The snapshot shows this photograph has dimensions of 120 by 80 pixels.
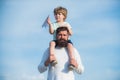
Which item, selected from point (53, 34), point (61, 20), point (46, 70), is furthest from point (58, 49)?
point (61, 20)

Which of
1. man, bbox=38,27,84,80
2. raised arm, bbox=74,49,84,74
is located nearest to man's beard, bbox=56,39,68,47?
man, bbox=38,27,84,80

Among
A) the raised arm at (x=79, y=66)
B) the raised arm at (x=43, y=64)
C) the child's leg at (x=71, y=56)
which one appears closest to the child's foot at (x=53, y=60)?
the raised arm at (x=43, y=64)

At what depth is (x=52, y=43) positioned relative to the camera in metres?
5.06

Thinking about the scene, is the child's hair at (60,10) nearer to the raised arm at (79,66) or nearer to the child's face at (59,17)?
the child's face at (59,17)

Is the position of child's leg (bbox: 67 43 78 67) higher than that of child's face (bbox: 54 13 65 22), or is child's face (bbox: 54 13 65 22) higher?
child's face (bbox: 54 13 65 22)

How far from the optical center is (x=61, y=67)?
484 cm

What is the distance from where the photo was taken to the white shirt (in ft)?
15.7

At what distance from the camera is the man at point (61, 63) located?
189 inches

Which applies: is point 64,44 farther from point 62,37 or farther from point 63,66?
point 63,66

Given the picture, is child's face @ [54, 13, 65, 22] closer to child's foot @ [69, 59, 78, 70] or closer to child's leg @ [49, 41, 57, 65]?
child's leg @ [49, 41, 57, 65]

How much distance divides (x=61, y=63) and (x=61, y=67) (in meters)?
0.09

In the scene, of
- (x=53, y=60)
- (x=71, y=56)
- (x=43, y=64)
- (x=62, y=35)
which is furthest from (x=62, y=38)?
(x=43, y=64)

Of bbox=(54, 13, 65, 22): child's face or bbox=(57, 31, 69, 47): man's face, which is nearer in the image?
bbox=(57, 31, 69, 47): man's face

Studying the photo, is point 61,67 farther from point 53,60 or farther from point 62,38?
point 62,38
